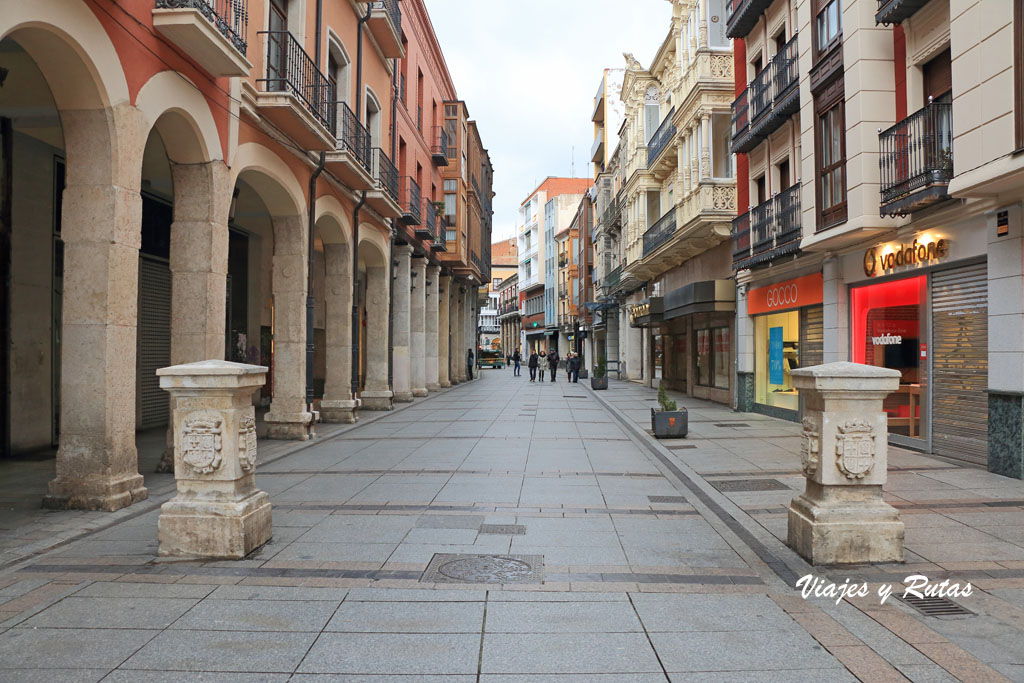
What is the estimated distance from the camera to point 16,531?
21.2 ft

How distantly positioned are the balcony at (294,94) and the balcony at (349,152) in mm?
473

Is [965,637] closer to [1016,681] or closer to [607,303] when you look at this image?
[1016,681]

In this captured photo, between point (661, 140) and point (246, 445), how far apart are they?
21966 millimetres

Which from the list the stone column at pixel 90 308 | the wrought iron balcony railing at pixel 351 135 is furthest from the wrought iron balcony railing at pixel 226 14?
the wrought iron balcony railing at pixel 351 135

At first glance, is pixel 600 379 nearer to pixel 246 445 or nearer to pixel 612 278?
pixel 612 278

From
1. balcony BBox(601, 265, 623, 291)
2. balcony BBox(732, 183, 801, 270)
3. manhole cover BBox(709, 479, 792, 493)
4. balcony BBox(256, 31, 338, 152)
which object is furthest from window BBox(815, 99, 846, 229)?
balcony BBox(601, 265, 623, 291)

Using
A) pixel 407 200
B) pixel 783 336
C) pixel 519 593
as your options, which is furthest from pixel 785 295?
pixel 519 593

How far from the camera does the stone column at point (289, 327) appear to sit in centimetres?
1352

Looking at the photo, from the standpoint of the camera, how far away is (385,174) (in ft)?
63.2

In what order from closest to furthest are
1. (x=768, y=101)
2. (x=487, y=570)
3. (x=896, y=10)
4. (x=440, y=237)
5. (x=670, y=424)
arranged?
(x=487, y=570)
(x=896, y=10)
(x=670, y=424)
(x=768, y=101)
(x=440, y=237)

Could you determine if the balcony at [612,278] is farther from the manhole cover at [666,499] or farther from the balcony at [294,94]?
the manhole cover at [666,499]

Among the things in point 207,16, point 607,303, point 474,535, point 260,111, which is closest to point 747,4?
point 260,111

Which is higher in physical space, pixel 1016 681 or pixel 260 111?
pixel 260 111

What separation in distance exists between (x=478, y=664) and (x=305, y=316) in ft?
35.6
